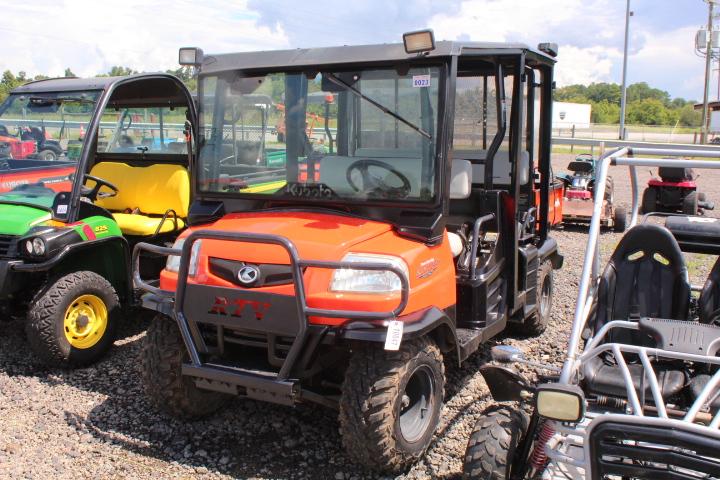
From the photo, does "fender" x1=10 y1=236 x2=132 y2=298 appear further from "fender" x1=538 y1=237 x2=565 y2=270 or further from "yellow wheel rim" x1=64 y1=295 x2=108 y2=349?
"fender" x1=538 y1=237 x2=565 y2=270

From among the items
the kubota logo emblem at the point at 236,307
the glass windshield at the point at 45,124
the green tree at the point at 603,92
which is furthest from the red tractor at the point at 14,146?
the green tree at the point at 603,92

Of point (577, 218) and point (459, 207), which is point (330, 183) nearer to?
point (459, 207)

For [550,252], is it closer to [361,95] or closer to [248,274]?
[361,95]

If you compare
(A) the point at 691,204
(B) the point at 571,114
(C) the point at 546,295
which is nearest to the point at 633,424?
(C) the point at 546,295

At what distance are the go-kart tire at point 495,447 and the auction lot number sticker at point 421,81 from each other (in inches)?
70.1

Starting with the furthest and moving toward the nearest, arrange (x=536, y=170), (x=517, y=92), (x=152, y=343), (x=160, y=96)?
(x=160, y=96) → (x=536, y=170) → (x=517, y=92) → (x=152, y=343)

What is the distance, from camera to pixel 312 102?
4.06 m

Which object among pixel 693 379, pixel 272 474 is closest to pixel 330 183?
pixel 272 474

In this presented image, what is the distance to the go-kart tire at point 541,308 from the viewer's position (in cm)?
556

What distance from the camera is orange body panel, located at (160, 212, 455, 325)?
3230mm

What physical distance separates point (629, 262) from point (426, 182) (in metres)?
1.22

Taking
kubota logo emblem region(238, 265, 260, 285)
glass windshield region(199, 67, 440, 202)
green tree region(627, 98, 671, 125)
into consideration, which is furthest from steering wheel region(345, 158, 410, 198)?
green tree region(627, 98, 671, 125)

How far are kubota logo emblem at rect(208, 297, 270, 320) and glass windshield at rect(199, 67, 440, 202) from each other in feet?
2.92

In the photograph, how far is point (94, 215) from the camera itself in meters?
5.18
